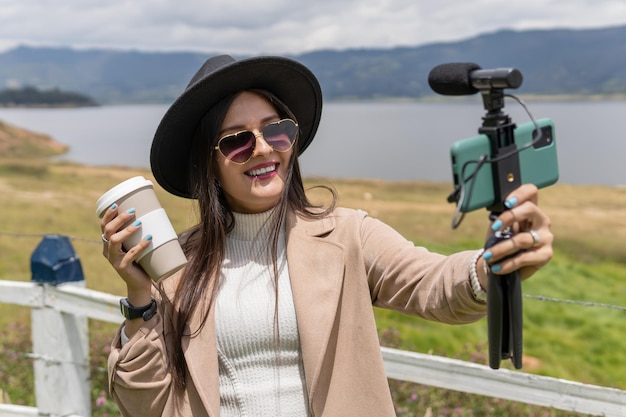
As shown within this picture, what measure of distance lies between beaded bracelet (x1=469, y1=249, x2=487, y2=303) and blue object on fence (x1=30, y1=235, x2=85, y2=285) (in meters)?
2.55

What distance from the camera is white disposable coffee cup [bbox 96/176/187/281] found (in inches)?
71.4

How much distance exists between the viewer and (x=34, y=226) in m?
12.7

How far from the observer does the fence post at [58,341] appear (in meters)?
3.63

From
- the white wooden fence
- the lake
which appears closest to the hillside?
the lake

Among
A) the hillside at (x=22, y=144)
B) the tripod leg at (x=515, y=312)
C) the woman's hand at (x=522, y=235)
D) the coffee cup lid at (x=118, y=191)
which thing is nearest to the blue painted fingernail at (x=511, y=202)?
the woman's hand at (x=522, y=235)

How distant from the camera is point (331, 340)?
192 cm

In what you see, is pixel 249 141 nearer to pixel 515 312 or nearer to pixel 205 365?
pixel 205 365

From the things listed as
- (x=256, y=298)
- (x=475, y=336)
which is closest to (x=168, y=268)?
(x=256, y=298)

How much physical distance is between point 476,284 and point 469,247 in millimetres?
7674

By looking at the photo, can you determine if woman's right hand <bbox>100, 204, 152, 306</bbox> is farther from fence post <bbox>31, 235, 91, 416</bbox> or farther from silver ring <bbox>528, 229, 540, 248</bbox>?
fence post <bbox>31, 235, 91, 416</bbox>

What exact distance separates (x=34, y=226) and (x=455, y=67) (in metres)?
12.5

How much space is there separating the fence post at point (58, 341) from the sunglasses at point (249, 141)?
1.91m

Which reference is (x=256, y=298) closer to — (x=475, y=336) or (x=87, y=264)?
(x=475, y=336)

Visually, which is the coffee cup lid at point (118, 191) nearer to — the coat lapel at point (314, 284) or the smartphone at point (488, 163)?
the coat lapel at point (314, 284)
